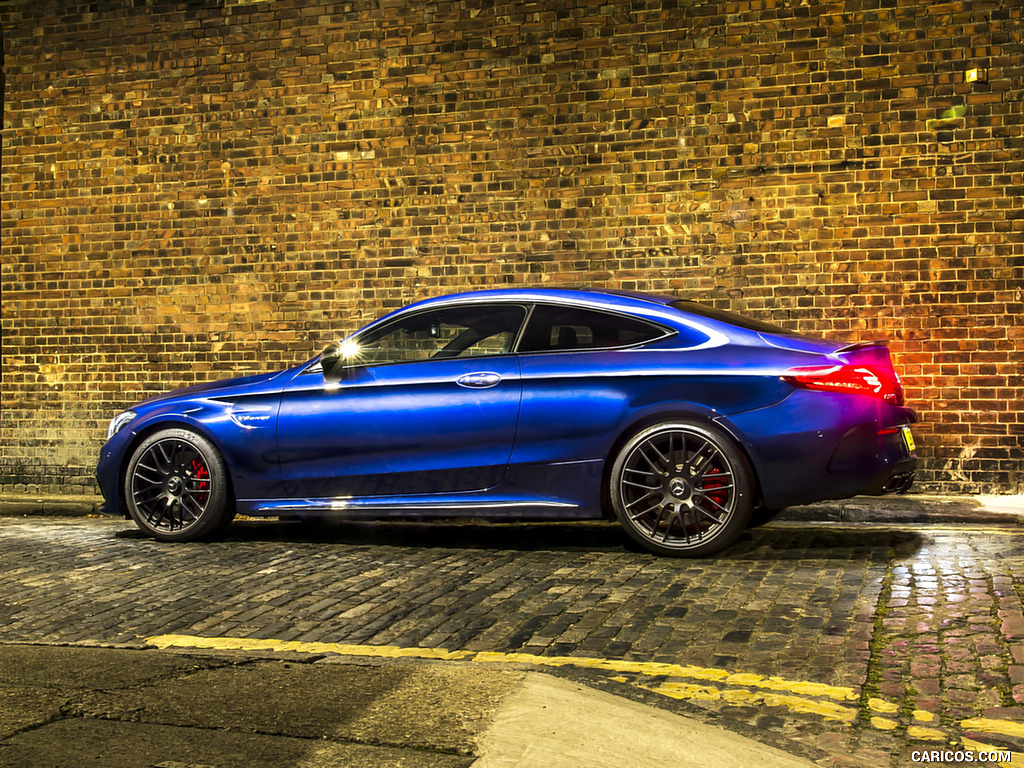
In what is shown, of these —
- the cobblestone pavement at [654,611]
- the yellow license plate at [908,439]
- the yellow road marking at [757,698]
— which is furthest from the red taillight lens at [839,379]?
the yellow road marking at [757,698]

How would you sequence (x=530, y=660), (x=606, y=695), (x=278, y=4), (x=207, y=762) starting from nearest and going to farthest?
(x=207, y=762) → (x=606, y=695) → (x=530, y=660) → (x=278, y=4)

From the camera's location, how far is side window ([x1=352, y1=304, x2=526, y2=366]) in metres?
6.62

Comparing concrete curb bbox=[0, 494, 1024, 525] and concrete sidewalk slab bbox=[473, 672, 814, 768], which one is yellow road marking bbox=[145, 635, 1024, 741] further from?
concrete curb bbox=[0, 494, 1024, 525]

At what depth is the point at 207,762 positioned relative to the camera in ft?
9.92

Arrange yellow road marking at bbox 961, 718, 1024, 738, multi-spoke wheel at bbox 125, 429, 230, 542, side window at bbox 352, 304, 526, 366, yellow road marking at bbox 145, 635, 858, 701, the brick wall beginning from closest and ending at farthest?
yellow road marking at bbox 961, 718, 1024, 738
yellow road marking at bbox 145, 635, 858, 701
side window at bbox 352, 304, 526, 366
multi-spoke wheel at bbox 125, 429, 230, 542
the brick wall

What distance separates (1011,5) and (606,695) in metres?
7.51

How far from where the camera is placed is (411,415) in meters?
6.46

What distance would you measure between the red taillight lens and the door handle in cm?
167

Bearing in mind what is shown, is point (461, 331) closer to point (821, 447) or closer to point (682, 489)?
point (682, 489)

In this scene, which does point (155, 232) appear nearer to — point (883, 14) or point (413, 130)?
point (413, 130)

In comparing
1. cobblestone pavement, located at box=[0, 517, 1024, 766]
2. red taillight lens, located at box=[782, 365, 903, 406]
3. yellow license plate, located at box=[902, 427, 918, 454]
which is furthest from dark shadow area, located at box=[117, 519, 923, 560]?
red taillight lens, located at box=[782, 365, 903, 406]

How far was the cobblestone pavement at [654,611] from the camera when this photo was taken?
11.5 feet

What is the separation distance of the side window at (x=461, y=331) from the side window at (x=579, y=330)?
0.12 meters

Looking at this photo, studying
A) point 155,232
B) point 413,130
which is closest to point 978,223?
point 413,130
